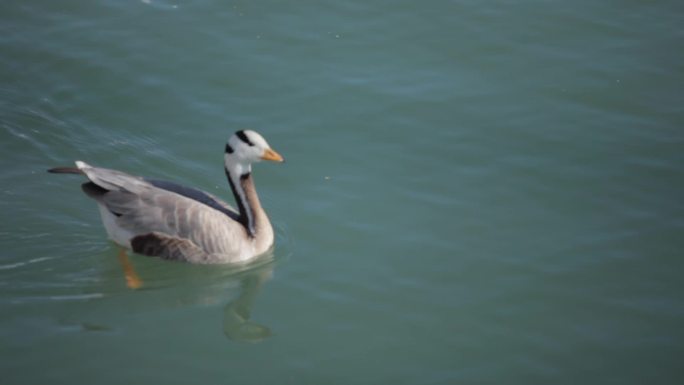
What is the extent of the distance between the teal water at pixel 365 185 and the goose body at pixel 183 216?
24 centimetres

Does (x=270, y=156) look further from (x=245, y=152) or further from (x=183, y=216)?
(x=183, y=216)

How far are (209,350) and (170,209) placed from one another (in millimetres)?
2045

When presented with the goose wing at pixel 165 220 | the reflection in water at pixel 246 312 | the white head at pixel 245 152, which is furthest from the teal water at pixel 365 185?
the white head at pixel 245 152

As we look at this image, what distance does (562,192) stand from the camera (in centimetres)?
1037

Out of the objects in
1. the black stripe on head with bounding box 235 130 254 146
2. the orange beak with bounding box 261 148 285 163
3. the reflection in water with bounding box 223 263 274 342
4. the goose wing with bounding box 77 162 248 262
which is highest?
the black stripe on head with bounding box 235 130 254 146

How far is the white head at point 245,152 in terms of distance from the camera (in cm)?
945

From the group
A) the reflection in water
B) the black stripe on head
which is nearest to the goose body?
the black stripe on head

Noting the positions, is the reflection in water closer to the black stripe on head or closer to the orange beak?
the orange beak

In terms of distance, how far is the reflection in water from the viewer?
329 inches

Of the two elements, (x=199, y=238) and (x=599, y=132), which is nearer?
(x=199, y=238)

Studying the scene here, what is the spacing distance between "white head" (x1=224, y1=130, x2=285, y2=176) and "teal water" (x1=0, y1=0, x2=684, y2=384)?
2.95 ft

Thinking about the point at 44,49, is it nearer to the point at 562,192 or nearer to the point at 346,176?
the point at 346,176

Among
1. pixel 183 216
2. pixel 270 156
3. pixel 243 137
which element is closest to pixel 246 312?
pixel 183 216

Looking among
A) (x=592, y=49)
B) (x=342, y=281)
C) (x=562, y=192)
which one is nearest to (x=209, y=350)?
(x=342, y=281)
